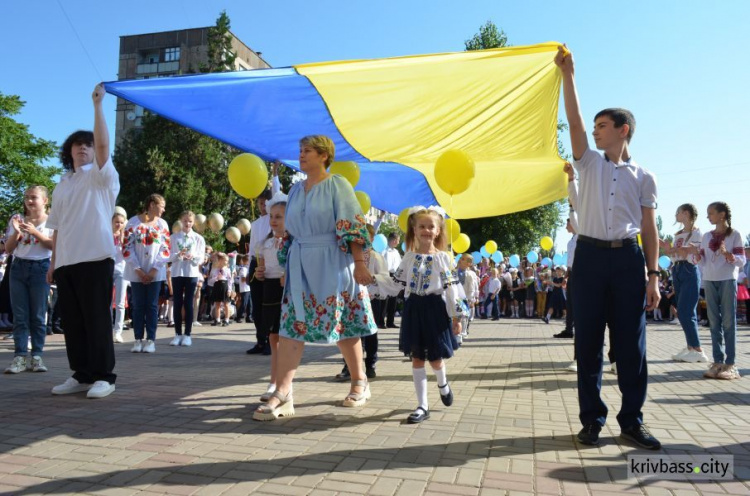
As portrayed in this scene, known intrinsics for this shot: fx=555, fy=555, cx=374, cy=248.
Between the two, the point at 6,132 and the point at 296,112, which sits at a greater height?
the point at 6,132

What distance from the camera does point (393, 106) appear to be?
578 centimetres

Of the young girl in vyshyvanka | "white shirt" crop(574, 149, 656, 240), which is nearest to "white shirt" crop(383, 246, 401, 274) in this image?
the young girl in vyshyvanka

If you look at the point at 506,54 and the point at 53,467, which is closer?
the point at 53,467

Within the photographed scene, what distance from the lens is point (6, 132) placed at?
36.5m

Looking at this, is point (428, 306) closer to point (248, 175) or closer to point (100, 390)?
point (248, 175)

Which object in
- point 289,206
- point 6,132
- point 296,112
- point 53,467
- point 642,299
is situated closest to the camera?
point 53,467

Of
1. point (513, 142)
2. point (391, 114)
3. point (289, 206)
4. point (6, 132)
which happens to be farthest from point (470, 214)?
point (6, 132)

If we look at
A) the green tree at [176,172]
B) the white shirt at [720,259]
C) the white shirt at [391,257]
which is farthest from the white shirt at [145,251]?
the green tree at [176,172]

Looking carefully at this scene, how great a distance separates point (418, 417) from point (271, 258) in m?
2.18

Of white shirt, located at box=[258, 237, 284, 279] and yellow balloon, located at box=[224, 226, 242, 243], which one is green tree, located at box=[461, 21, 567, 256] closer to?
yellow balloon, located at box=[224, 226, 242, 243]

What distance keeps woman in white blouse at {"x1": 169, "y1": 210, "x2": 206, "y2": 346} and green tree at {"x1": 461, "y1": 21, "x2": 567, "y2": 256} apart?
2966cm

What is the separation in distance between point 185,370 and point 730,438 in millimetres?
Result: 5047

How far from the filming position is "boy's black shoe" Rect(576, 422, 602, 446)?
3395mm

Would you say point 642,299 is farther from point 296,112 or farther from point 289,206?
point 296,112
